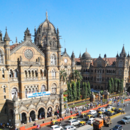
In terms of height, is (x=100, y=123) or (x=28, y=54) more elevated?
(x=28, y=54)

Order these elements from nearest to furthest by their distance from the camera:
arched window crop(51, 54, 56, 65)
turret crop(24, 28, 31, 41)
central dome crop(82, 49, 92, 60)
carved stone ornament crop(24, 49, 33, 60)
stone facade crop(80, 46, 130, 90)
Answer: turret crop(24, 28, 31, 41), carved stone ornament crop(24, 49, 33, 60), arched window crop(51, 54, 56, 65), stone facade crop(80, 46, 130, 90), central dome crop(82, 49, 92, 60)

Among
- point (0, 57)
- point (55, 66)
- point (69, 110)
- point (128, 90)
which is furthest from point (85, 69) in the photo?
point (0, 57)

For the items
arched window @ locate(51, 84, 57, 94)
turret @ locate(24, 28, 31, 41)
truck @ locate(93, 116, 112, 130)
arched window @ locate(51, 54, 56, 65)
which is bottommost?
truck @ locate(93, 116, 112, 130)

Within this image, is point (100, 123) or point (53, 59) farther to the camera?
point (53, 59)

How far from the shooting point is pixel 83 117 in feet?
116

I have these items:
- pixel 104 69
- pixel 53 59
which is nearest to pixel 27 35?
pixel 53 59

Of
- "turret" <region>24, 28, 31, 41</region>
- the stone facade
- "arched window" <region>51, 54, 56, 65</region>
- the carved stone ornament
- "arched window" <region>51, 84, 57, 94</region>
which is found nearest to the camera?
"turret" <region>24, 28, 31, 41</region>

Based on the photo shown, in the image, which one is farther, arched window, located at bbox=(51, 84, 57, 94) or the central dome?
the central dome

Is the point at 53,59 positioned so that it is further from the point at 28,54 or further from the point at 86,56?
the point at 86,56

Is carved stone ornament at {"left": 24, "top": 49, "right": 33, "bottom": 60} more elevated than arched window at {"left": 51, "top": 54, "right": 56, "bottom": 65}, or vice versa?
carved stone ornament at {"left": 24, "top": 49, "right": 33, "bottom": 60}

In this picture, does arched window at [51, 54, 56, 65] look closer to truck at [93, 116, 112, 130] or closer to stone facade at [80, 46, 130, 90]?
truck at [93, 116, 112, 130]

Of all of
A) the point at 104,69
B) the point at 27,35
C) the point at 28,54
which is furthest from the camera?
the point at 104,69

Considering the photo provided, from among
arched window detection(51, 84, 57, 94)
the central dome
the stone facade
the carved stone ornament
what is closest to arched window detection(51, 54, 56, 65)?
the carved stone ornament

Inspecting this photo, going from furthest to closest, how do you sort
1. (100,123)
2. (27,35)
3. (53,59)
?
1. (53,59)
2. (27,35)
3. (100,123)
